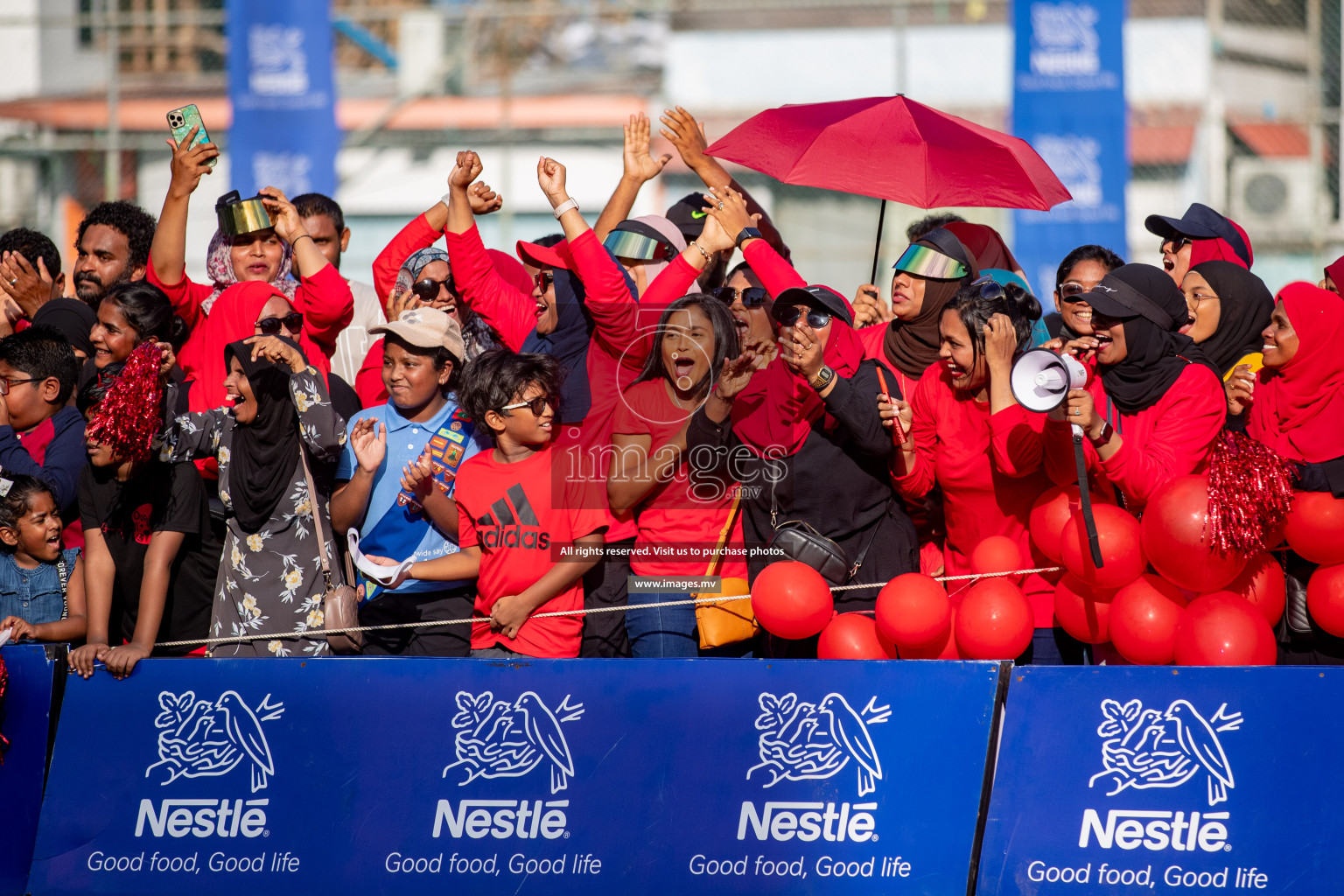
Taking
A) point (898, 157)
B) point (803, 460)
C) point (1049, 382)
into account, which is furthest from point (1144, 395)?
point (898, 157)

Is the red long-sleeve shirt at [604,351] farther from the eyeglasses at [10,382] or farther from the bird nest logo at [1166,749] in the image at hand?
the eyeglasses at [10,382]

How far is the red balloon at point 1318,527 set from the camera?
4.03 m

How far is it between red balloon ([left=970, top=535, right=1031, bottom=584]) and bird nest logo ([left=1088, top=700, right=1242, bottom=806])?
25.7 inches

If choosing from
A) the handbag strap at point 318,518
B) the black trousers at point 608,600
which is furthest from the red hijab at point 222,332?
the black trousers at point 608,600

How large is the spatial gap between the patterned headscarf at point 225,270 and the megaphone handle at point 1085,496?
10.5ft

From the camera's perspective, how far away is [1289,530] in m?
4.11

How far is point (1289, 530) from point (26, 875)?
4.21 m

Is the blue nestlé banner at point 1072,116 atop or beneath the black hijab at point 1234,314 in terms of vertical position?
Answer: atop

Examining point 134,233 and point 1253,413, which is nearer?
point 1253,413

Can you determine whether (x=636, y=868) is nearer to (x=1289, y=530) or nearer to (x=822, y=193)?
(x=1289, y=530)

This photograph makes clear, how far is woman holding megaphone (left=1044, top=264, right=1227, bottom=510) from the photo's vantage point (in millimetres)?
4125

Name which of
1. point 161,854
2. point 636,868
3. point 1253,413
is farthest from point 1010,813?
point 161,854

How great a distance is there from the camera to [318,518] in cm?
464

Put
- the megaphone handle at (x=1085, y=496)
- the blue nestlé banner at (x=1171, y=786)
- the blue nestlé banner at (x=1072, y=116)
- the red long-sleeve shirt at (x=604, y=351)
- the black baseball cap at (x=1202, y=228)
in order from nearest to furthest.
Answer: the blue nestlé banner at (x=1171, y=786) < the megaphone handle at (x=1085, y=496) < the red long-sleeve shirt at (x=604, y=351) < the black baseball cap at (x=1202, y=228) < the blue nestlé banner at (x=1072, y=116)
